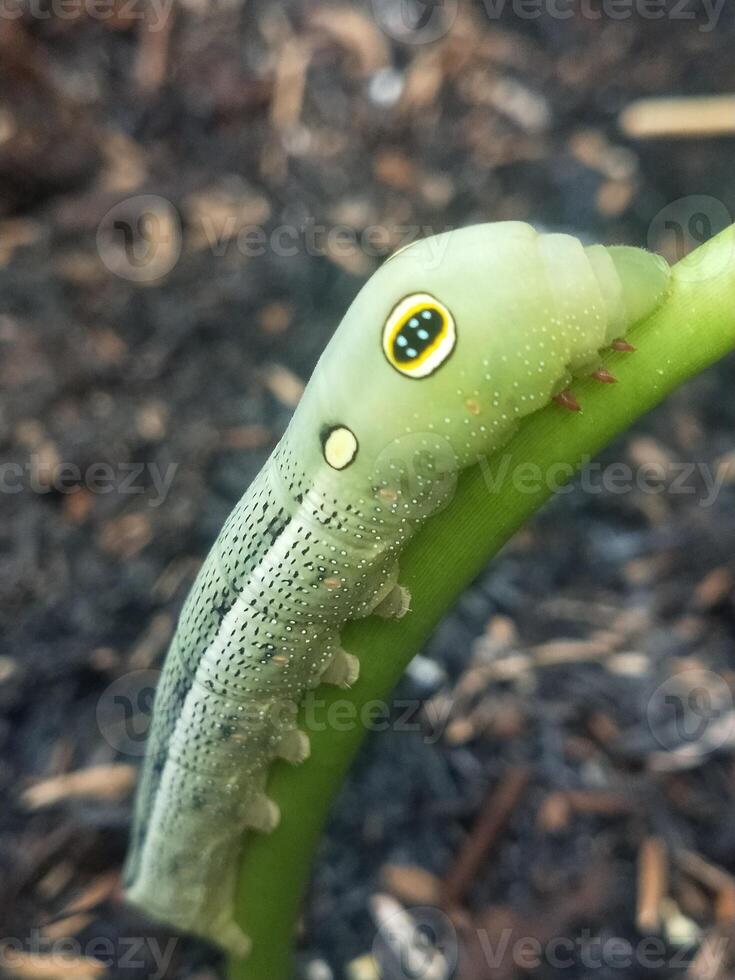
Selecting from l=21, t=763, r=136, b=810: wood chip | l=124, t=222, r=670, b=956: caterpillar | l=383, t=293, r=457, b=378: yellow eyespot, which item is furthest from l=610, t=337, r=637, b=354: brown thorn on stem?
l=21, t=763, r=136, b=810: wood chip


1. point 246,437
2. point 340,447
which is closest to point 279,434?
point 246,437

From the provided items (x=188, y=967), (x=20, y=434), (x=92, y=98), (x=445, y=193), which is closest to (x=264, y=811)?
(x=188, y=967)

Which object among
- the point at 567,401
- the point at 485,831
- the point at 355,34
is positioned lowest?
the point at 485,831

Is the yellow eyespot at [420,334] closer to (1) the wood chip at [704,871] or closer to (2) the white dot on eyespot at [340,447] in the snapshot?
(2) the white dot on eyespot at [340,447]

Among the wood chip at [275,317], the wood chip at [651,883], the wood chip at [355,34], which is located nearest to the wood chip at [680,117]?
the wood chip at [355,34]

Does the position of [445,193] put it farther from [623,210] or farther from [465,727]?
[465,727]

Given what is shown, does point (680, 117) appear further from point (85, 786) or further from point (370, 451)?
point (85, 786)
